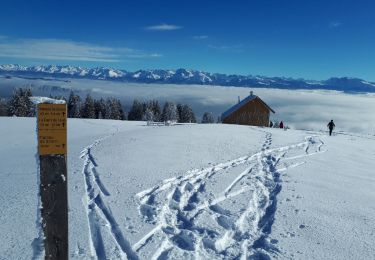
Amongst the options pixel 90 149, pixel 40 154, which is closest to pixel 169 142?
pixel 90 149

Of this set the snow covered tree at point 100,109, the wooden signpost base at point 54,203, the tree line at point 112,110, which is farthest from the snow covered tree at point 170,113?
the wooden signpost base at point 54,203

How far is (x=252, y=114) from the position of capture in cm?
5378

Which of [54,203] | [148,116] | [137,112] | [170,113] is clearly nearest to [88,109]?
[137,112]

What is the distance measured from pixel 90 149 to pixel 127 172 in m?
5.16

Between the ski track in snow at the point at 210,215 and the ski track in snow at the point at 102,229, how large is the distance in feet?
0.96

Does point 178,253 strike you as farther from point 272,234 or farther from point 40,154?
point 40,154

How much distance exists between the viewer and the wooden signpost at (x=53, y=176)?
4.87m

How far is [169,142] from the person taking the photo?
19625mm

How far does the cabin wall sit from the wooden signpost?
162ft

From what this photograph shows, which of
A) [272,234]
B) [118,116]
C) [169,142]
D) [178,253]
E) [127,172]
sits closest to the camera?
[178,253]

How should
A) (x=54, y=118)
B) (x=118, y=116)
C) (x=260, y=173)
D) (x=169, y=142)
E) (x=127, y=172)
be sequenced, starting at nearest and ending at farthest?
(x=54, y=118), (x=127, y=172), (x=260, y=173), (x=169, y=142), (x=118, y=116)

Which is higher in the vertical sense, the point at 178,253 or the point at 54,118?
the point at 54,118

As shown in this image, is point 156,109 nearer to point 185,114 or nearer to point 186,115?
point 185,114

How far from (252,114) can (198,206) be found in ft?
149
